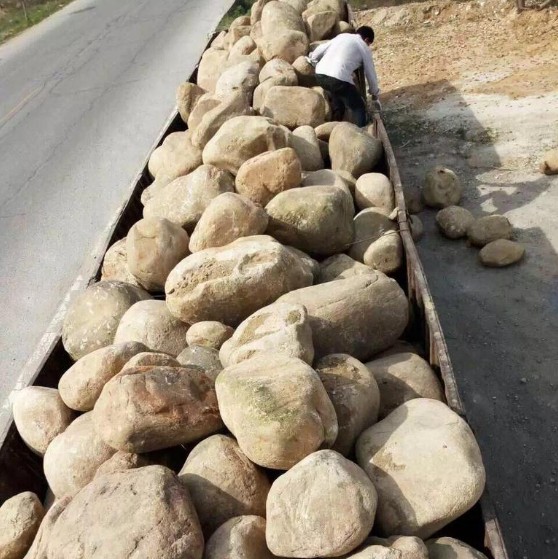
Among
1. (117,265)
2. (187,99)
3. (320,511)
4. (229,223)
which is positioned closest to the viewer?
(320,511)

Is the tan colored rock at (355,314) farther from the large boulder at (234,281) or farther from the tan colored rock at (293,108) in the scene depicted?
the tan colored rock at (293,108)

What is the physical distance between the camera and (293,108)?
6.48m

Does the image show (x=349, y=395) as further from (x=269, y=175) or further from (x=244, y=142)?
(x=244, y=142)

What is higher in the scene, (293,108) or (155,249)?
(155,249)

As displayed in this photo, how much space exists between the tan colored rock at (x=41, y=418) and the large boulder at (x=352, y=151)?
10.9ft

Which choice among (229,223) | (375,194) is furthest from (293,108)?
(229,223)

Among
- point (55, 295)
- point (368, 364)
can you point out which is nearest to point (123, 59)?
Result: point (55, 295)

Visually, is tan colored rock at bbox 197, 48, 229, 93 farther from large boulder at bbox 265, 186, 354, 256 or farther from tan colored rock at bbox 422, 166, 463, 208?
large boulder at bbox 265, 186, 354, 256

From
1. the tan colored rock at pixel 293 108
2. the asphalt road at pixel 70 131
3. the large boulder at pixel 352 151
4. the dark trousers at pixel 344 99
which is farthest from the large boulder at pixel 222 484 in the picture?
the dark trousers at pixel 344 99

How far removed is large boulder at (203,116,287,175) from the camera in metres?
5.13

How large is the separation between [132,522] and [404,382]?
1643 millimetres

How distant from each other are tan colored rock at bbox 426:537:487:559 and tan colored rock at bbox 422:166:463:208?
185 inches

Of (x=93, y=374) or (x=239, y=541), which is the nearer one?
(x=239, y=541)

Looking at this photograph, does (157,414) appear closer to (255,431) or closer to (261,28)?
(255,431)
